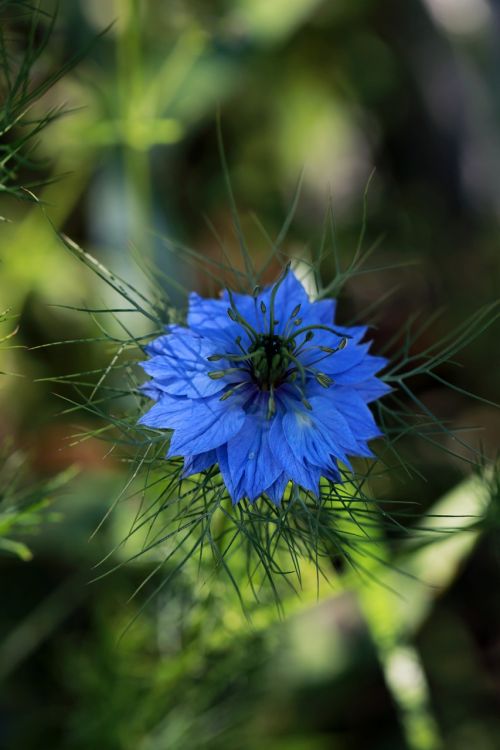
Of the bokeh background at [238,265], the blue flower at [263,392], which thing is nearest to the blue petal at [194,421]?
the blue flower at [263,392]

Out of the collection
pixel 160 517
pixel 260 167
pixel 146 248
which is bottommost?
pixel 160 517

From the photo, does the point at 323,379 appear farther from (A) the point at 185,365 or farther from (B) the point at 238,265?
(B) the point at 238,265

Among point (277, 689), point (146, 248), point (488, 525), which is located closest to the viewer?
point (488, 525)

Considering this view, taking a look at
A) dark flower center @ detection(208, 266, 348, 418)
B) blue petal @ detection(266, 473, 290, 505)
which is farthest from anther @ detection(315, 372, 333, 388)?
blue petal @ detection(266, 473, 290, 505)

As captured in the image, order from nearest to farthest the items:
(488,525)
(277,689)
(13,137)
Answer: (488,525) → (277,689) → (13,137)

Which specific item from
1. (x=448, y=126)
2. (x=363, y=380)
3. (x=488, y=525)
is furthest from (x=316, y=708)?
(x=448, y=126)

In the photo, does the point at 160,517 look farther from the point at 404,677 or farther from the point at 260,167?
the point at 260,167

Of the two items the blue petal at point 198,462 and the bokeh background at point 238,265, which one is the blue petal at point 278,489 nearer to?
the blue petal at point 198,462
